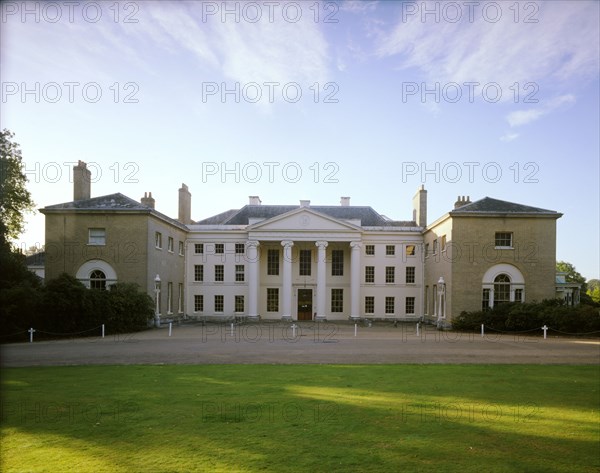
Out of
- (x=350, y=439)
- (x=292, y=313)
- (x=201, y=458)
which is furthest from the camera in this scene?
(x=292, y=313)

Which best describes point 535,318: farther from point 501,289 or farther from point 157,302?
point 157,302

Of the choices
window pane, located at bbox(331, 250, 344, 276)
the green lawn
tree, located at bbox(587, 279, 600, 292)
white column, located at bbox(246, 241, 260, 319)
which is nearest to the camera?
the green lawn

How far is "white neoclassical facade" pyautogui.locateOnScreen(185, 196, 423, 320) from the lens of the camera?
41938 mm

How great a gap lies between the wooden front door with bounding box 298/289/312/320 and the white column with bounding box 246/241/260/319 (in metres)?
4.36

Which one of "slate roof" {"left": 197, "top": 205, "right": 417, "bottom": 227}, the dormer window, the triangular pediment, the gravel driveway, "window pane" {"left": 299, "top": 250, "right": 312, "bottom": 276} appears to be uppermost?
"slate roof" {"left": 197, "top": 205, "right": 417, "bottom": 227}

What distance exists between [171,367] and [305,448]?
9.02m

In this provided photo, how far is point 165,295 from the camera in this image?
123 ft

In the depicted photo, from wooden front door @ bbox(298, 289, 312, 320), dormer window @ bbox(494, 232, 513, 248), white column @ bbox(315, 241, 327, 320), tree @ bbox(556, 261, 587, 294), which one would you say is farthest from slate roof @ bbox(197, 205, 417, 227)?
tree @ bbox(556, 261, 587, 294)

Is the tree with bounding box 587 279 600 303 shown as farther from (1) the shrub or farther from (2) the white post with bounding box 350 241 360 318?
(2) the white post with bounding box 350 241 360 318

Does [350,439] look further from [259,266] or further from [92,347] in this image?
[259,266]

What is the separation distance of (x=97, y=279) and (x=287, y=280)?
52.6ft

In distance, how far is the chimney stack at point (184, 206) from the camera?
44.8 meters

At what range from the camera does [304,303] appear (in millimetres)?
44219

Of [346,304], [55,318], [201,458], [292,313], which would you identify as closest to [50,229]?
[55,318]
